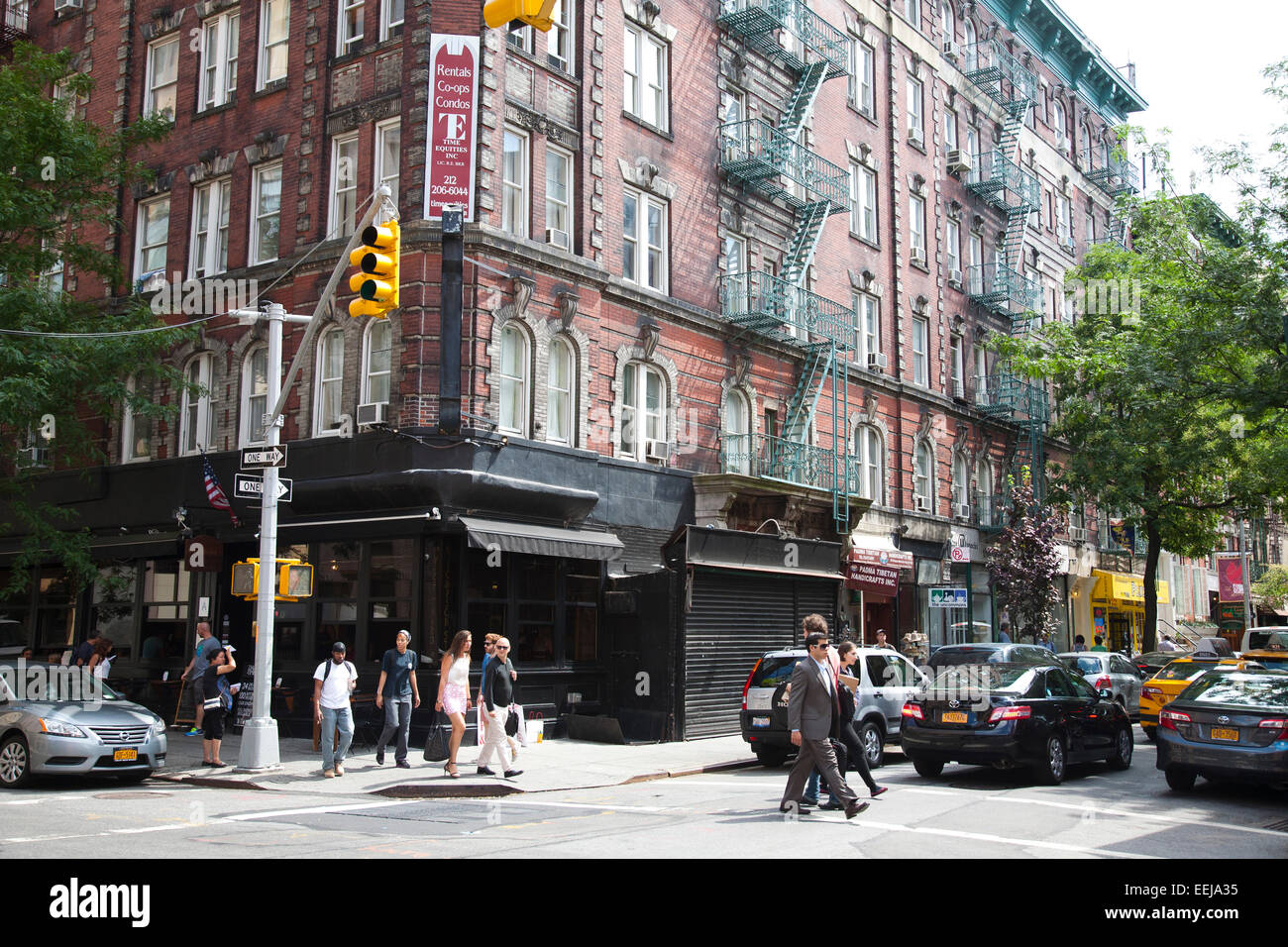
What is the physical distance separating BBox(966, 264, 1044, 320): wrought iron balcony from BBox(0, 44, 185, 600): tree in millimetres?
25584

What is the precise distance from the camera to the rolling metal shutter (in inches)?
824

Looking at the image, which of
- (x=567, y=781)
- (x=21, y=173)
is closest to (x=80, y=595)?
(x=21, y=173)

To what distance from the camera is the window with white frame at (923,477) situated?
3356 cm

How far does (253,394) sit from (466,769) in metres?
10.0

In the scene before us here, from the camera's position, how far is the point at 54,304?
68.8 ft

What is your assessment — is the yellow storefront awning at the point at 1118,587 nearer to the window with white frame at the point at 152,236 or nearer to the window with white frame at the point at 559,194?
the window with white frame at the point at 559,194

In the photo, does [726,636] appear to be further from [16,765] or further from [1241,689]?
[16,765]

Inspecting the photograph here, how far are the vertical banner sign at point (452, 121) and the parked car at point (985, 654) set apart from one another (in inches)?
441

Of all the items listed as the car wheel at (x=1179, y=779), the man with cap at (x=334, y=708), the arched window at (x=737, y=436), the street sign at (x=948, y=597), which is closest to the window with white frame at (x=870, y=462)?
the street sign at (x=948, y=597)

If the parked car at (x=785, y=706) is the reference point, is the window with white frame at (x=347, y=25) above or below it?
above

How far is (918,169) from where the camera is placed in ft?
115

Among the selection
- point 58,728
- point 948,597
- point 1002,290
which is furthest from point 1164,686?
point 1002,290
